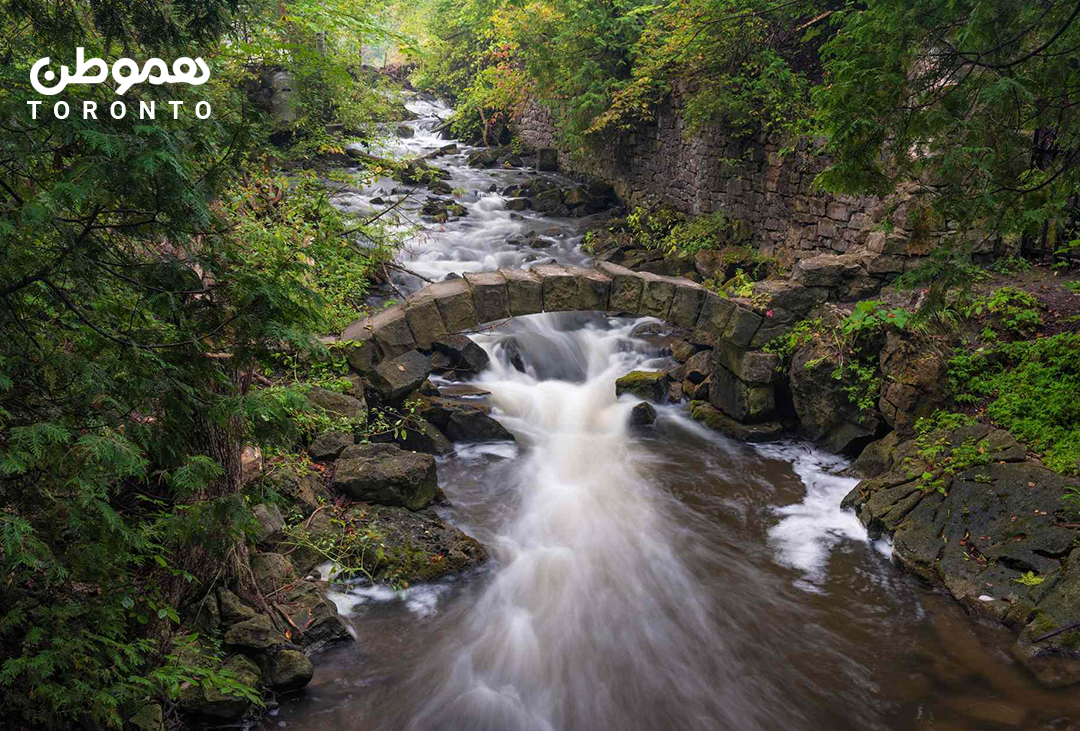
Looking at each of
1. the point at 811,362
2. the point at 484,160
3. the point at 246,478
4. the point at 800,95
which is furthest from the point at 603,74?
the point at 246,478

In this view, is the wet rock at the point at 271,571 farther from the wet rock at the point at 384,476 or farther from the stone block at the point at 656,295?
the stone block at the point at 656,295

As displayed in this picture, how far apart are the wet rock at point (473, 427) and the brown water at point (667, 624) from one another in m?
0.30

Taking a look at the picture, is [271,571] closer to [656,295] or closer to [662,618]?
[662,618]

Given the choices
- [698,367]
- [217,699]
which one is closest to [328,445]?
[217,699]

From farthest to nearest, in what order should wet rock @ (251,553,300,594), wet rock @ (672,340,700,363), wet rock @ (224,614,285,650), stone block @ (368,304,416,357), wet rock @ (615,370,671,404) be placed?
wet rock @ (672,340,700,363) < wet rock @ (615,370,671,404) < stone block @ (368,304,416,357) < wet rock @ (251,553,300,594) < wet rock @ (224,614,285,650)

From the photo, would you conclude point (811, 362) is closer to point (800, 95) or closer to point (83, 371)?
point (800, 95)

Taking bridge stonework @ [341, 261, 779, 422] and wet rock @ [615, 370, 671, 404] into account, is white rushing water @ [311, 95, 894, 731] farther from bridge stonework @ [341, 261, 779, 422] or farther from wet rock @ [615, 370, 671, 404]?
bridge stonework @ [341, 261, 779, 422]

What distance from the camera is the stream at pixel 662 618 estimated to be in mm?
4559

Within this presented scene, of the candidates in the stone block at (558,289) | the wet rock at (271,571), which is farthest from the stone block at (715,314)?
the wet rock at (271,571)

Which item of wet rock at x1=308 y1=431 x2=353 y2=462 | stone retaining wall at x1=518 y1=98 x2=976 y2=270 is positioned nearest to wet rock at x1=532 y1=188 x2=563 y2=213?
stone retaining wall at x1=518 y1=98 x2=976 y2=270

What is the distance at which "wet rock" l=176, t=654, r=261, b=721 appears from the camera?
3.84 metres

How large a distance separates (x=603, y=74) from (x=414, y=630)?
12813mm

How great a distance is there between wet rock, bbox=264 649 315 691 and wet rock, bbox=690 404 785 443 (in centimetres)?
610

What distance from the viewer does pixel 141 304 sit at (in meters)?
2.98
